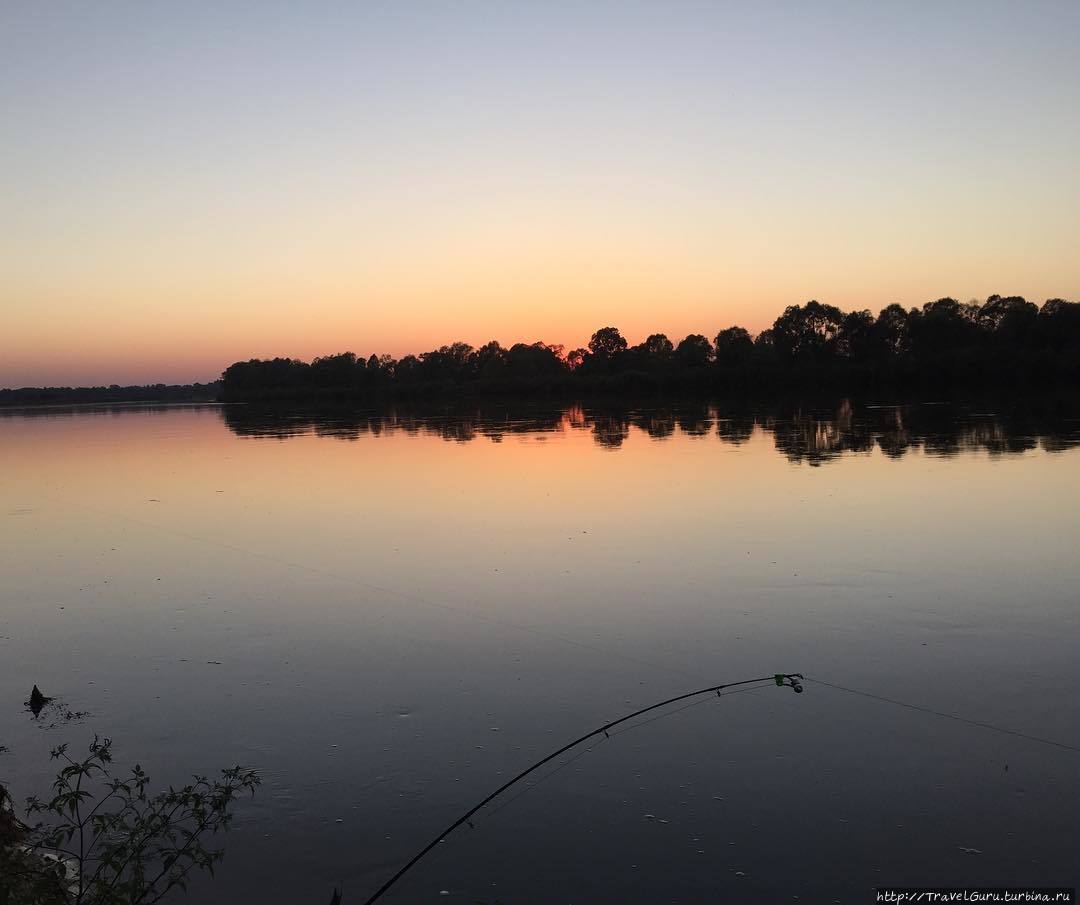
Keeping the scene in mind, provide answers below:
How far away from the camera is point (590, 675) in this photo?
9.84 meters

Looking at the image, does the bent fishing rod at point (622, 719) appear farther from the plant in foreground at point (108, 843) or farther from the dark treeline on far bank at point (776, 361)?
the dark treeline on far bank at point (776, 361)

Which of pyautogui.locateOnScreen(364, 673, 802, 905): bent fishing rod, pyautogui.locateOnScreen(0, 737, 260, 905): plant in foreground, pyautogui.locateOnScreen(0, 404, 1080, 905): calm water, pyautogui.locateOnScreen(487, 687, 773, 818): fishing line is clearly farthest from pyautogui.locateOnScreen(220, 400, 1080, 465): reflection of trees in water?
pyautogui.locateOnScreen(0, 737, 260, 905): plant in foreground

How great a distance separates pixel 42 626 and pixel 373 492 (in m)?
13.5

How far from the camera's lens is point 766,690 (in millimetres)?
9227

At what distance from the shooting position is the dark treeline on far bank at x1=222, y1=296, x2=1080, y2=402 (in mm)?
93500

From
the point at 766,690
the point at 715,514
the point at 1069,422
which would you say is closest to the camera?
the point at 766,690

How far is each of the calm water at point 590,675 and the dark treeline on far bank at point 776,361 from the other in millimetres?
78690

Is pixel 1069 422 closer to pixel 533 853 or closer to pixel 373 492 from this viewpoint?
pixel 373 492

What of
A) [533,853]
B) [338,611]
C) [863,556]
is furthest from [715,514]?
[533,853]

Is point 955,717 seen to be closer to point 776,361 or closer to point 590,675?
point 590,675

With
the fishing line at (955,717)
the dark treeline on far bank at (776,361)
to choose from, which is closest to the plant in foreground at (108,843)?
the fishing line at (955,717)

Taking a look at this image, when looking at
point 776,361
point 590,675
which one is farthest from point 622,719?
point 776,361

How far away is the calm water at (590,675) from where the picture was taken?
252 inches

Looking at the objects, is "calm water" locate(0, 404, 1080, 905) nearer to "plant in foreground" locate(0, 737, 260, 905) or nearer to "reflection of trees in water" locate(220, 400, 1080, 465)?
"plant in foreground" locate(0, 737, 260, 905)
